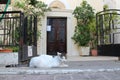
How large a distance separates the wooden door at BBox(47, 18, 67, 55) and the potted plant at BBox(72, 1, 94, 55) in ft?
2.16

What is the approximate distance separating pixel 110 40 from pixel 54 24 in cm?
580

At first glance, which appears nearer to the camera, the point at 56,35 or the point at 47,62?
the point at 47,62

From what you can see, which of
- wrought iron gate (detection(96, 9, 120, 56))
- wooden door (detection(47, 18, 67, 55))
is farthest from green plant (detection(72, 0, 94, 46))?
wrought iron gate (detection(96, 9, 120, 56))

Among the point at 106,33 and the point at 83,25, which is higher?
the point at 83,25

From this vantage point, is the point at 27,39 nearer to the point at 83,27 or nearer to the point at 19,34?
the point at 19,34

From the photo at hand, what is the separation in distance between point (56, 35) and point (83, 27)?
130 cm

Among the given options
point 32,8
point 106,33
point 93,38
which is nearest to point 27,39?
point 106,33

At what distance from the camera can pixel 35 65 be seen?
5996 millimetres

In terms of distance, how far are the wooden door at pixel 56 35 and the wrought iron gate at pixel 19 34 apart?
6684 millimetres

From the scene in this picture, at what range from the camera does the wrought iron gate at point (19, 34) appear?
642 centimetres

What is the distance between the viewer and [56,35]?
47.7 ft

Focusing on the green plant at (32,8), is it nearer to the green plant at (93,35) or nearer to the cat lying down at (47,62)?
the green plant at (93,35)

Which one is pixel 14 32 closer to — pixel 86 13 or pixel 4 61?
pixel 4 61

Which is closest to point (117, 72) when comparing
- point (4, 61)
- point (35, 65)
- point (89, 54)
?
point (35, 65)
